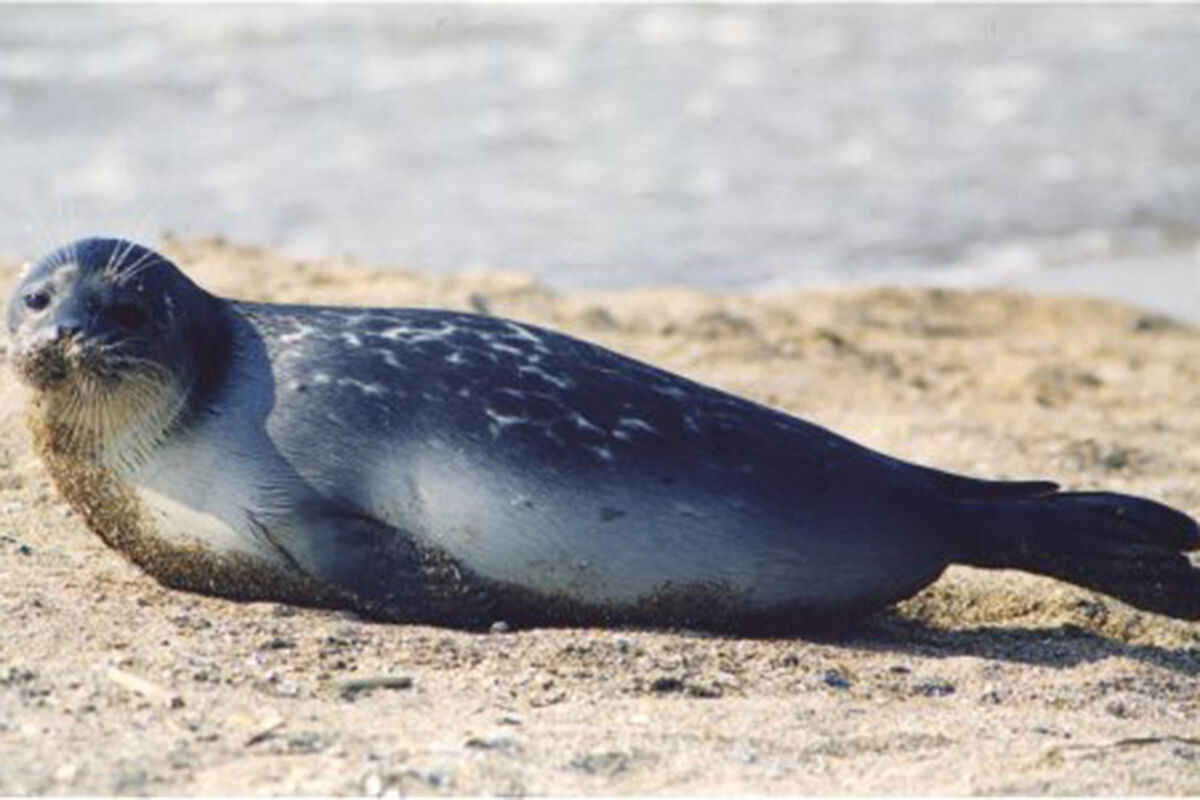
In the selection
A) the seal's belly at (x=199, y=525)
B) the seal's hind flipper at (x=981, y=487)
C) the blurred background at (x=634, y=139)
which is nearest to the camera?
the seal's belly at (x=199, y=525)

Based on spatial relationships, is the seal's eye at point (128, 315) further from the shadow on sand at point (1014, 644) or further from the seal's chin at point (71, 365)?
the shadow on sand at point (1014, 644)

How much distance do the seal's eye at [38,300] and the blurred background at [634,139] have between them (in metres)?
3.70

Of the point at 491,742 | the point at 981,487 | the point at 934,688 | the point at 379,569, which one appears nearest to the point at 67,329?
the point at 379,569

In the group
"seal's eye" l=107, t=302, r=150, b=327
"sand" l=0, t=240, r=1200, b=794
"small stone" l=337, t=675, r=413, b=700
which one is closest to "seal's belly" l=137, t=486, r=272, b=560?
"sand" l=0, t=240, r=1200, b=794

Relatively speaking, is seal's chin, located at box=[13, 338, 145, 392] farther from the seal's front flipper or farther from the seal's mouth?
the seal's front flipper

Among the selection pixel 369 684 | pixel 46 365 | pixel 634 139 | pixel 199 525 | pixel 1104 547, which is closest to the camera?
pixel 369 684

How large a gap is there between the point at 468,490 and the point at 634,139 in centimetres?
947

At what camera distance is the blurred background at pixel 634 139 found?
11.2 m

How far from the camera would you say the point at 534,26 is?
63.1ft

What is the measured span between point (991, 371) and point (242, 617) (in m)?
4.55

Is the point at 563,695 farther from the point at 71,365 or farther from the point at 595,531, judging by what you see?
the point at 71,365

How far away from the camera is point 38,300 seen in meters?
4.86

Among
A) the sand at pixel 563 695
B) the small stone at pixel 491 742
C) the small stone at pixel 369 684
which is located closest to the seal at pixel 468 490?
the sand at pixel 563 695

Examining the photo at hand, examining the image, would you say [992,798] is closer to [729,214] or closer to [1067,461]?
[1067,461]
